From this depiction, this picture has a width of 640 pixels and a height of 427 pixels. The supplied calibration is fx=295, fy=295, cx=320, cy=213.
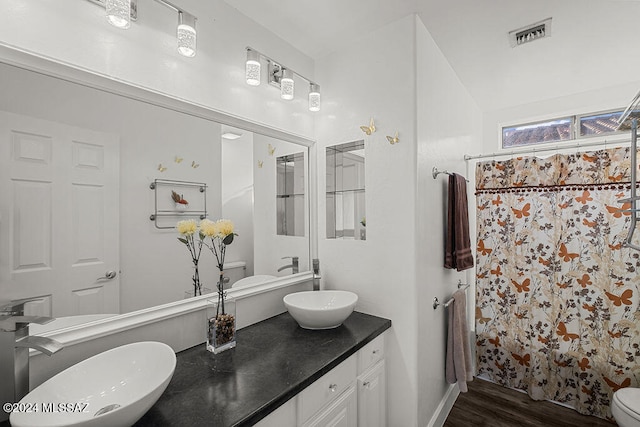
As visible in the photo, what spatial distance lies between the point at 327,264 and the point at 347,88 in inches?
47.7

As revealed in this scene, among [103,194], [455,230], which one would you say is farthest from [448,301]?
[103,194]

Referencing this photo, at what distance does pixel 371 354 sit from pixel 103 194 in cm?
150

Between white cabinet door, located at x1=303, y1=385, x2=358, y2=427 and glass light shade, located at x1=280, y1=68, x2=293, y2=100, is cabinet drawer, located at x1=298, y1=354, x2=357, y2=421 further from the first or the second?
glass light shade, located at x1=280, y1=68, x2=293, y2=100

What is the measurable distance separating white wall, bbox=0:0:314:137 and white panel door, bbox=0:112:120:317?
10.7 inches

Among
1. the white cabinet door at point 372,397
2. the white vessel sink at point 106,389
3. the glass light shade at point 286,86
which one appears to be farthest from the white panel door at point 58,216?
the white cabinet door at point 372,397

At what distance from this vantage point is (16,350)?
892 mm

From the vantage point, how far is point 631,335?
206 centimetres

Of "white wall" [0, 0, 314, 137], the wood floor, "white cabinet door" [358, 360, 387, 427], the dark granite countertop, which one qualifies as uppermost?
"white wall" [0, 0, 314, 137]

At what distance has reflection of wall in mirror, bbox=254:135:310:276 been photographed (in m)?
1.79

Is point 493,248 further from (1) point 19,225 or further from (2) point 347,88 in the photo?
(1) point 19,225

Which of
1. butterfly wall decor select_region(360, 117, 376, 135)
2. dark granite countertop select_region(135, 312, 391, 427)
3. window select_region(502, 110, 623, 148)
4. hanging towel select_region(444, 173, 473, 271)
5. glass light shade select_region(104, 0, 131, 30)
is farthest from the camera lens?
window select_region(502, 110, 623, 148)

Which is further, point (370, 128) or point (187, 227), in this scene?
point (370, 128)

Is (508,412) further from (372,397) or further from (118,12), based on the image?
(118,12)

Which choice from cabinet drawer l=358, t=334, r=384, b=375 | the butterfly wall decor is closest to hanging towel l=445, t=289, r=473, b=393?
cabinet drawer l=358, t=334, r=384, b=375
